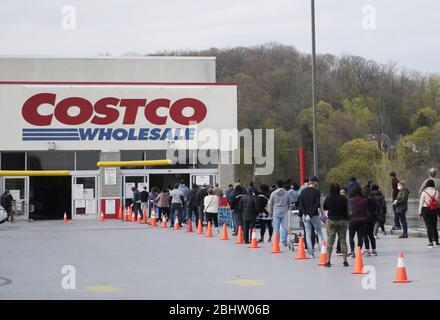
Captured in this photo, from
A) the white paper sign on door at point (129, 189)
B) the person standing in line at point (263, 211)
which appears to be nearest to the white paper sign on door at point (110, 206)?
the white paper sign on door at point (129, 189)

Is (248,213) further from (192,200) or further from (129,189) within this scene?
(129,189)

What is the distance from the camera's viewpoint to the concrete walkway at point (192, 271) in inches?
507

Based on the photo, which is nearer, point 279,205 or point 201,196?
point 279,205

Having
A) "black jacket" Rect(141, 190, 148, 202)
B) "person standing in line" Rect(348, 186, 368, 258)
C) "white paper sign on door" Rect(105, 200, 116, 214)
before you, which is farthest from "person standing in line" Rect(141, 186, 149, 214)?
"person standing in line" Rect(348, 186, 368, 258)

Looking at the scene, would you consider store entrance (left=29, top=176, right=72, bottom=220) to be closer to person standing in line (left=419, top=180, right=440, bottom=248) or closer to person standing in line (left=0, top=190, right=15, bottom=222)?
person standing in line (left=0, top=190, right=15, bottom=222)

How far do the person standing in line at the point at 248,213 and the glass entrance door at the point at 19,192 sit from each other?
21183 mm

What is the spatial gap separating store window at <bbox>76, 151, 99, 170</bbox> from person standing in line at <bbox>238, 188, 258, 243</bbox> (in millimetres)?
20919

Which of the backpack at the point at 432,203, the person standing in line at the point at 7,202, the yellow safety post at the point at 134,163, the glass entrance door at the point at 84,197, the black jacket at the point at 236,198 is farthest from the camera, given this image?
the glass entrance door at the point at 84,197

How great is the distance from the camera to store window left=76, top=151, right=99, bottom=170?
43622 millimetres

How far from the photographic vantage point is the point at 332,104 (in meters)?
107

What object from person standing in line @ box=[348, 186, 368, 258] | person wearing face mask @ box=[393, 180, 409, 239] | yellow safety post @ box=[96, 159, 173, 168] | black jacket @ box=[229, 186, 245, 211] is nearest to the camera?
person standing in line @ box=[348, 186, 368, 258]

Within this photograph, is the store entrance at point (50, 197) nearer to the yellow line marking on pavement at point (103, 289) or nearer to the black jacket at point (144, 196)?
the black jacket at point (144, 196)

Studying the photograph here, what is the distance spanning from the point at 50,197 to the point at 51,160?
1980mm

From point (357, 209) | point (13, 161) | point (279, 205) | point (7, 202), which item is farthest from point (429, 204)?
point (13, 161)
